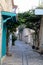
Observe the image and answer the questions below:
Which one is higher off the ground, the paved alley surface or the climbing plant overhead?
the climbing plant overhead

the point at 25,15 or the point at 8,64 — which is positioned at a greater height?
the point at 25,15

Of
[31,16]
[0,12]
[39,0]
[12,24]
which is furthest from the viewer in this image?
[31,16]

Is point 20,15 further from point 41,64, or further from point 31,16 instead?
point 41,64

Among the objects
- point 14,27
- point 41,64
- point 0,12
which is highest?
point 0,12

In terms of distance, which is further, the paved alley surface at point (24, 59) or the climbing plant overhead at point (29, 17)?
the climbing plant overhead at point (29, 17)

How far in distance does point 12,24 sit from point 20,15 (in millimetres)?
2525

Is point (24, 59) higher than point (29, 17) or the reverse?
the reverse

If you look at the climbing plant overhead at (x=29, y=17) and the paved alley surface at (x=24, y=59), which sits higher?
the climbing plant overhead at (x=29, y=17)

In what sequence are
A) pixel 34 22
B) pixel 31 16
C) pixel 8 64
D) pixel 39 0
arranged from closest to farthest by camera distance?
pixel 8 64 < pixel 39 0 < pixel 31 16 < pixel 34 22

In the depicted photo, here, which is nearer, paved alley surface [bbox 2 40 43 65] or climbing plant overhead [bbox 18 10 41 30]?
paved alley surface [bbox 2 40 43 65]

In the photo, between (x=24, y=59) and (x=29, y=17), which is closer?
(x=24, y=59)

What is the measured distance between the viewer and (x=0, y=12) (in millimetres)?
12625

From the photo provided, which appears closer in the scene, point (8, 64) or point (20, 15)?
point (8, 64)

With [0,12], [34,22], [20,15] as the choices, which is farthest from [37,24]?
[0,12]
